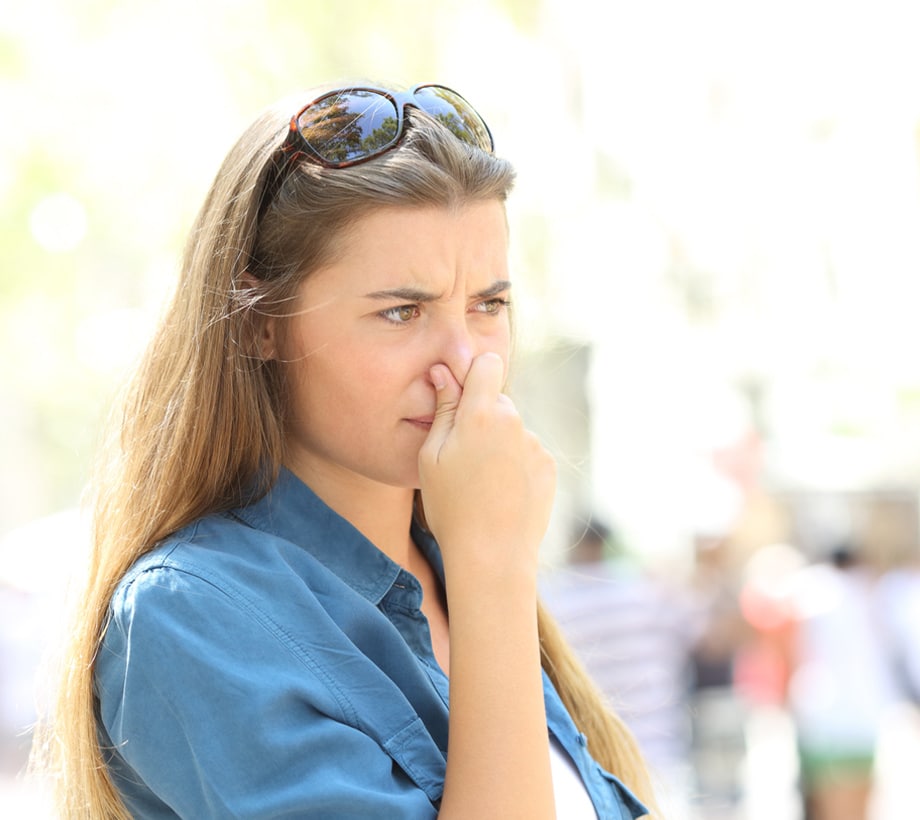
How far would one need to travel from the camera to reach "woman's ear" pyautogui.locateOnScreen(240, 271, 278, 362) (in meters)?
1.72

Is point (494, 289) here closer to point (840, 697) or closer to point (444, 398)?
point (444, 398)

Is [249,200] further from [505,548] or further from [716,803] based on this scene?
[716,803]

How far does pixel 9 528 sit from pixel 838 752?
9.84 m

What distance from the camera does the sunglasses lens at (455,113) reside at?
71.2 inches

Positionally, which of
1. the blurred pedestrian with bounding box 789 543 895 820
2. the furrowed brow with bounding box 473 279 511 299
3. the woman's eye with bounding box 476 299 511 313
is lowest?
the blurred pedestrian with bounding box 789 543 895 820

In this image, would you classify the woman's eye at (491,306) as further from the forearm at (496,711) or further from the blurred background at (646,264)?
the blurred background at (646,264)

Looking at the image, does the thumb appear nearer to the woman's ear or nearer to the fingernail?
the fingernail

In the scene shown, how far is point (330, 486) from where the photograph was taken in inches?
70.1

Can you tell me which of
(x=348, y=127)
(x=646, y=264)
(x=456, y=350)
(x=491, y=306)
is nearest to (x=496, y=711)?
(x=456, y=350)

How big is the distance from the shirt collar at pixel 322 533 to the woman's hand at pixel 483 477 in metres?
0.14

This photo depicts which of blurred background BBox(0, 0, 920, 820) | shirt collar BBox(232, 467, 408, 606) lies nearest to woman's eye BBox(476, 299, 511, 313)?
shirt collar BBox(232, 467, 408, 606)

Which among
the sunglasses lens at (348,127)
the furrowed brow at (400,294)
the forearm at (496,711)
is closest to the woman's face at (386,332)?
the furrowed brow at (400,294)

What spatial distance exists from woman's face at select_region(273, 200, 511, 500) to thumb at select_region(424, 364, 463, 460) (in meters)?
0.01

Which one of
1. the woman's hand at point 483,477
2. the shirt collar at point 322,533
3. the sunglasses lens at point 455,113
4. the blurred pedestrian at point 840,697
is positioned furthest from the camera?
the blurred pedestrian at point 840,697
